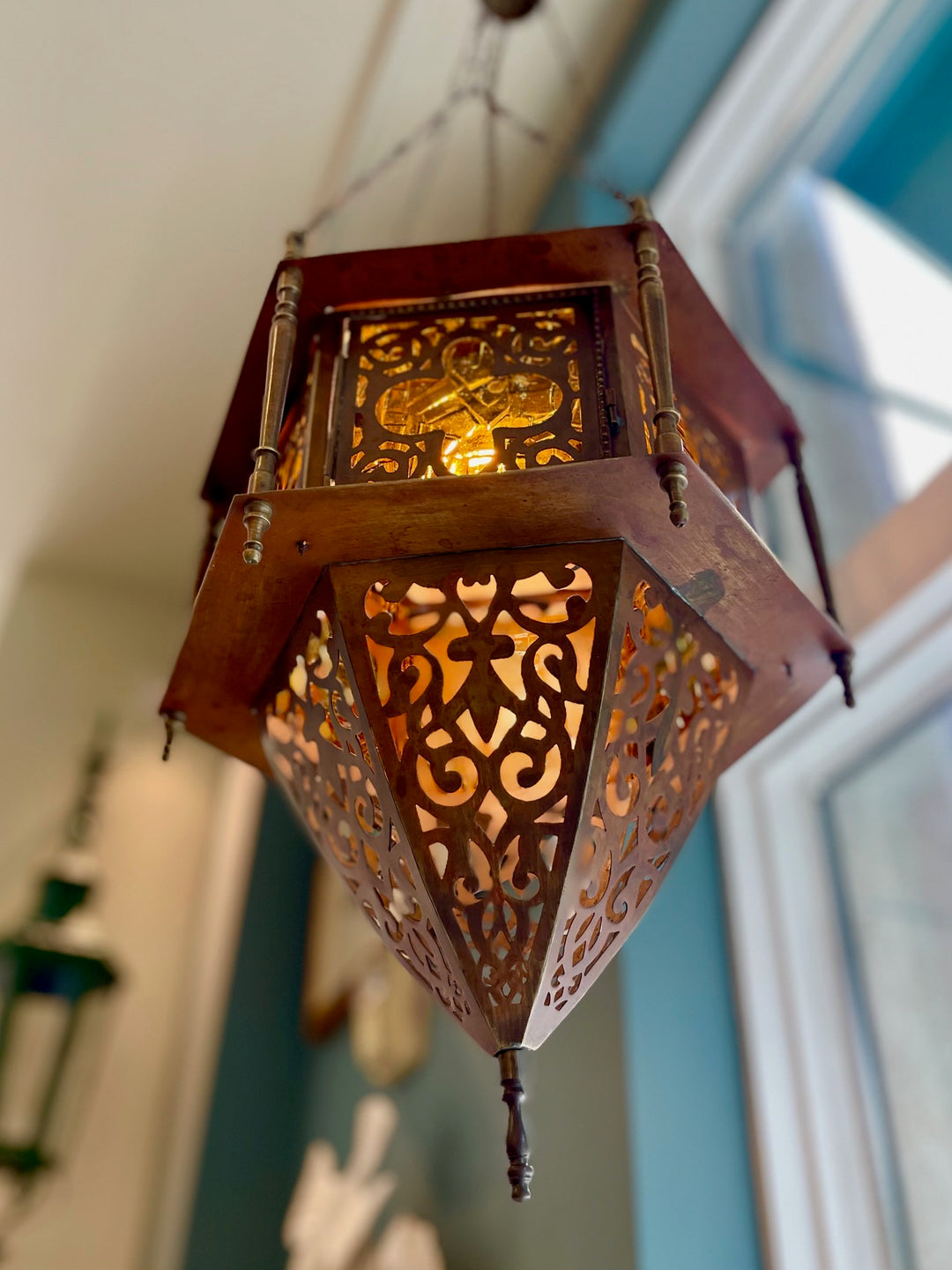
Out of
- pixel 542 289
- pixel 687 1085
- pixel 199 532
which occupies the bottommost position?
pixel 687 1085

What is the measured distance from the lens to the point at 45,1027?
2.23 m

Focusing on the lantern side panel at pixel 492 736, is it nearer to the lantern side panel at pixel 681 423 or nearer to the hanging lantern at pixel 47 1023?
the lantern side panel at pixel 681 423

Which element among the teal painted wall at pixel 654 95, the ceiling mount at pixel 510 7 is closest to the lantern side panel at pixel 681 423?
the teal painted wall at pixel 654 95

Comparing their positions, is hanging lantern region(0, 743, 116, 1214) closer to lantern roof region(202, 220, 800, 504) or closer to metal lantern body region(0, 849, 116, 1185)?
metal lantern body region(0, 849, 116, 1185)

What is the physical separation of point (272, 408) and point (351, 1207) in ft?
5.35

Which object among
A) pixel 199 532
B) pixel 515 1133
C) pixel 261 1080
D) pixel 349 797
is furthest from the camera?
pixel 199 532

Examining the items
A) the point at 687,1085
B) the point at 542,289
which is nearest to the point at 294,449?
the point at 542,289

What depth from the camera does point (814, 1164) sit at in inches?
50.6

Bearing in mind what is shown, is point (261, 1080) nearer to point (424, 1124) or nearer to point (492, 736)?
point (424, 1124)

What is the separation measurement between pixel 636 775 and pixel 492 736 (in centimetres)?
12

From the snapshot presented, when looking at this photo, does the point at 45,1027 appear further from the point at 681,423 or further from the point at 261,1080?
the point at 681,423

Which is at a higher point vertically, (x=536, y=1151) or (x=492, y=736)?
(x=492, y=736)

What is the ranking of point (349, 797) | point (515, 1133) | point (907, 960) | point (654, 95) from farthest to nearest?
point (654, 95) < point (907, 960) < point (349, 797) < point (515, 1133)

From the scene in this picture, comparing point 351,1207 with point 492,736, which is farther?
point 351,1207
